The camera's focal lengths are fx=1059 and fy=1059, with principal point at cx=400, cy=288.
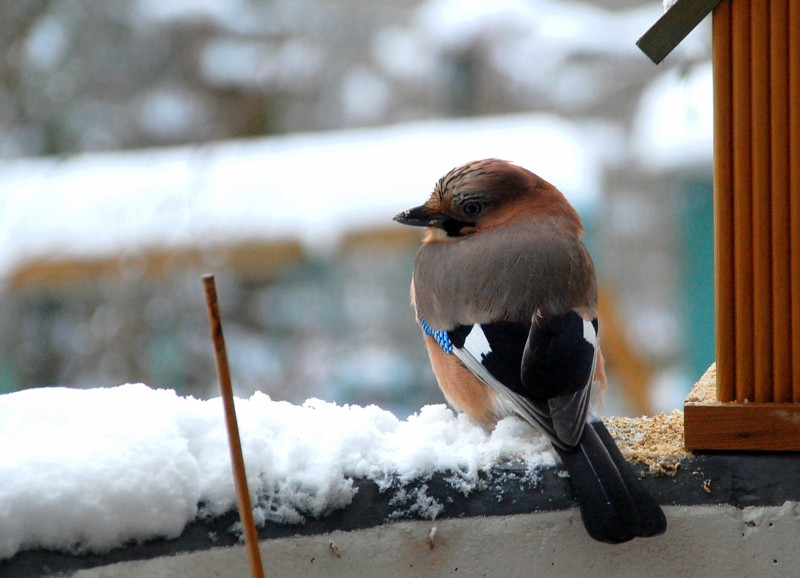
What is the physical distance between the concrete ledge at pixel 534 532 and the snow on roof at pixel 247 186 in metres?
4.81

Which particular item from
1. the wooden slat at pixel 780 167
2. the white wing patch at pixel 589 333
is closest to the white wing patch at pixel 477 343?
the white wing patch at pixel 589 333

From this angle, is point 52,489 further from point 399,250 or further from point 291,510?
point 399,250

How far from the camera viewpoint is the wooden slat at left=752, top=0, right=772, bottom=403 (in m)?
1.78

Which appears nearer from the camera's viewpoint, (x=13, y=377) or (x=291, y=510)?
(x=291, y=510)

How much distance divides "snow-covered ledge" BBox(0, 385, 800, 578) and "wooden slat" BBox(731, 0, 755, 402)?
0.67 ft

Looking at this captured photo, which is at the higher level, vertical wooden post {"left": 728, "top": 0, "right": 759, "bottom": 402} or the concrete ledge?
vertical wooden post {"left": 728, "top": 0, "right": 759, "bottom": 402}

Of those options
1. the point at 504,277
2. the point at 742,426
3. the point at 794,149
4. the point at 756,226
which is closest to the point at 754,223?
the point at 756,226

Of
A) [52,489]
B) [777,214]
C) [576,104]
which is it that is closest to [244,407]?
[52,489]

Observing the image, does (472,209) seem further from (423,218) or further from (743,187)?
(743,187)

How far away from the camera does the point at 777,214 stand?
178cm

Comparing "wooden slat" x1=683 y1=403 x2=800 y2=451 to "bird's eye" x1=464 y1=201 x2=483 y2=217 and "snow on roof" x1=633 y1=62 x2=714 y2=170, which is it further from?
"snow on roof" x1=633 y1=62 x2=714 y2=170

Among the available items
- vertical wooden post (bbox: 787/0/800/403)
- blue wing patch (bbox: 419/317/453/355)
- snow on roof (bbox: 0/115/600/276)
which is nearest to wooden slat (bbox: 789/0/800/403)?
vertical wooden post (bbox: 787/0/800/403)

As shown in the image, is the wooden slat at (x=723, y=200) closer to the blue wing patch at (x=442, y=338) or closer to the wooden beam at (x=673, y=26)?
the wooden beam at (x=673, y=26)

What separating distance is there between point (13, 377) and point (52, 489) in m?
5.74
